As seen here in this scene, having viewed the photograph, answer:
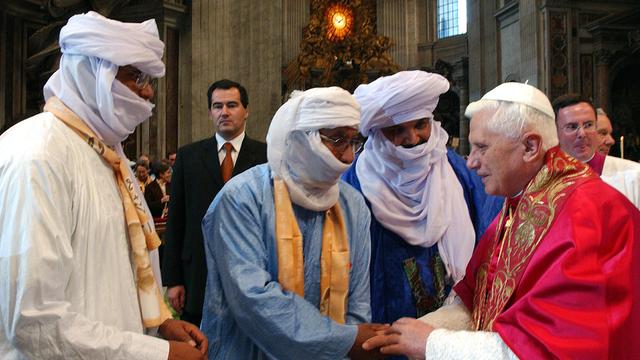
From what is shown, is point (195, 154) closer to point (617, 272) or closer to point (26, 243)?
point (26, 243)

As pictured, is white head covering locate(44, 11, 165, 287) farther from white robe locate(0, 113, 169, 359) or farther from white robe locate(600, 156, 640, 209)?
white robe locate(600, 156, 640, 209)

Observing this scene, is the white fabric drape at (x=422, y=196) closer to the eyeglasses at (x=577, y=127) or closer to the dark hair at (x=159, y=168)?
the eyeglasses at (x=577, y=127)

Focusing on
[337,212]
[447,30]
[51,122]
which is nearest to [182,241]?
[337,212]

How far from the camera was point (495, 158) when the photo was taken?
2189 millimetres

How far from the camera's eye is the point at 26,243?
168cm

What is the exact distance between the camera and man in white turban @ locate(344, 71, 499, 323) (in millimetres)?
3002

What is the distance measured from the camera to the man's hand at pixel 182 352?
1906 millimetres

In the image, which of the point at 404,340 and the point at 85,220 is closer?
the point at 85,220

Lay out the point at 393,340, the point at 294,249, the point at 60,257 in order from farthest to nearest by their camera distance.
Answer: the point at 294,249 → the point at 393,340 → the point at 60,257

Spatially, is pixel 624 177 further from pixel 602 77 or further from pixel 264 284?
pixel 602 77

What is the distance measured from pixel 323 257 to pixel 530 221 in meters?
0.81

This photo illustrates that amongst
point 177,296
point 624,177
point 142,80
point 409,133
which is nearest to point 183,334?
point 142,80

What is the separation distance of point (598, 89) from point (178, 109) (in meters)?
8.62

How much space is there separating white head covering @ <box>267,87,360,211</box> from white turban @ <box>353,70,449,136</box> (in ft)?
2.11
